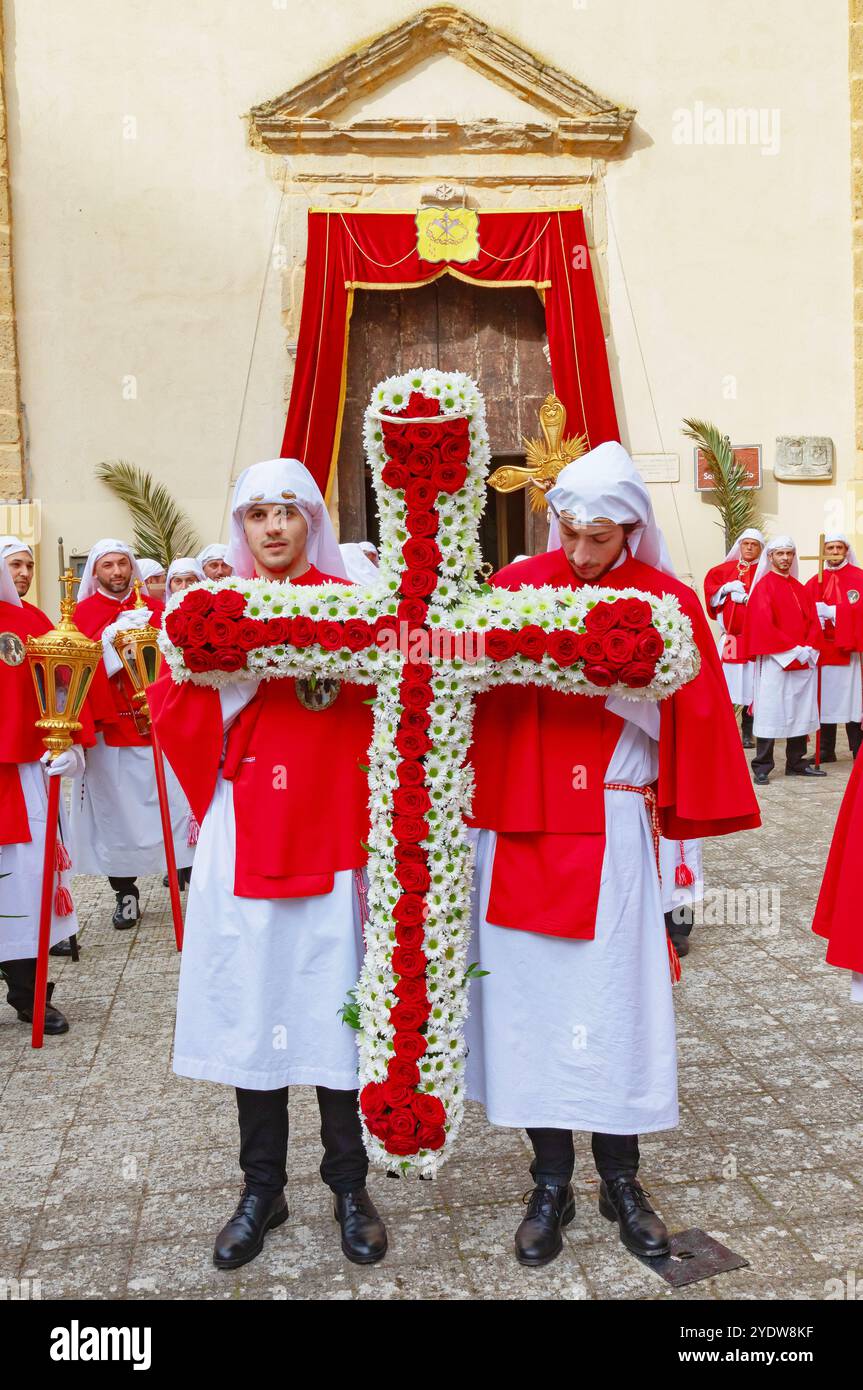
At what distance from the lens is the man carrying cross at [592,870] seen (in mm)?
3014

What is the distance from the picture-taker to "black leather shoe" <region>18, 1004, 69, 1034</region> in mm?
4930

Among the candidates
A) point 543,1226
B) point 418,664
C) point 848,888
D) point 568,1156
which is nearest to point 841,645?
point 848,888

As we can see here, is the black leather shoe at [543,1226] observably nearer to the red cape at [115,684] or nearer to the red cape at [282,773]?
the red cape at [282,773]

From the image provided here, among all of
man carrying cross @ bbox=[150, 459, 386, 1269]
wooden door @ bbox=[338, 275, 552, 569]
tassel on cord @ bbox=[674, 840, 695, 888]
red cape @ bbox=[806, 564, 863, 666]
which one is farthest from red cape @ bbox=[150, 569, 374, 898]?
wooden door @ bbox=[338, 275, 552, 569]

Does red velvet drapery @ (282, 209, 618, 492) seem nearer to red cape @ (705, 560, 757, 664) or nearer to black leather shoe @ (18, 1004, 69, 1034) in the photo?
red cape @ (705, 560, 757, 664)

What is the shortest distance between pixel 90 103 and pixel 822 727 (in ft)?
32.3

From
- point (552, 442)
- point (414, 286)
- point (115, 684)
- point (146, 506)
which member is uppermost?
point (414, 286)

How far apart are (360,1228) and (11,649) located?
2.85m

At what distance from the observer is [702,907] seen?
6406mm

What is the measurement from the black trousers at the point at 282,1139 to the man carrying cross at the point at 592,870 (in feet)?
1.22

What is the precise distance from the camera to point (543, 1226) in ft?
10.2

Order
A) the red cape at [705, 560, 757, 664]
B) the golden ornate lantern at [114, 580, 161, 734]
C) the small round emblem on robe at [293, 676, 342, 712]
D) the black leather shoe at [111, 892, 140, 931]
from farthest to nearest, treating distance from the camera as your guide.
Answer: the red cape at [705, 560, 757, 664]
the black leather shoe at [111, 892, 140, 931]
the golden ornate lantern at [114, 580, 161, 734]
the small round emblem on robe at [293, 676, 342, 712]

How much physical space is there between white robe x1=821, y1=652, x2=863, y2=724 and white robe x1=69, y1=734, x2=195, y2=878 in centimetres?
664

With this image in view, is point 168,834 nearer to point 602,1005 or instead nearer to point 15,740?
point 15,740
